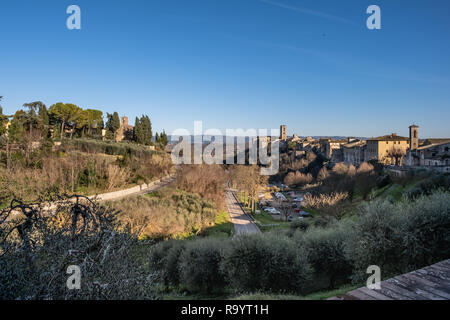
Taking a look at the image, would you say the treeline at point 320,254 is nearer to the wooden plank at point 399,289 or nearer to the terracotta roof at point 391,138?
the wooden plank at point 399,289

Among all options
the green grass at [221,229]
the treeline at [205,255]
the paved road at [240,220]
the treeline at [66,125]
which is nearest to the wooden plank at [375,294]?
the treeline at [205,255]

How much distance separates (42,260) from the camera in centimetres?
322

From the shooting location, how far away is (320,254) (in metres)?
11.4

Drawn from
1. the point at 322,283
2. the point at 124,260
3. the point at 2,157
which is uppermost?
the point at 2,157

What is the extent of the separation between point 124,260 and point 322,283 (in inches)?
408

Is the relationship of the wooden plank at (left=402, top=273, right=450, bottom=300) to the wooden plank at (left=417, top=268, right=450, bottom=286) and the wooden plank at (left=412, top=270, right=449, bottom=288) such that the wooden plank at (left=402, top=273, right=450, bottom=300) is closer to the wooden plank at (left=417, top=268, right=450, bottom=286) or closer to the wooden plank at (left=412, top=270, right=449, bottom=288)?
the wooden plank at (left=412, top=270, right=449, bottom=288)

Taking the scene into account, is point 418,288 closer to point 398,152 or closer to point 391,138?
point 398,152

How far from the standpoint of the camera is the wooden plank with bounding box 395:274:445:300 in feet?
13.6

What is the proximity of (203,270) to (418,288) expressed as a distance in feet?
27.3

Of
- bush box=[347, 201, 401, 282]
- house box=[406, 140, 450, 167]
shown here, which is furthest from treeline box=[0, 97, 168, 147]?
house box=[406, 140, 450, 167]

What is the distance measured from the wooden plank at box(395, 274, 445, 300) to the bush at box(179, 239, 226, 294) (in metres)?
7.41

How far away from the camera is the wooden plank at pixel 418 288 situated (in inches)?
163

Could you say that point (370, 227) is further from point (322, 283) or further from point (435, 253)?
point (322, 283)
